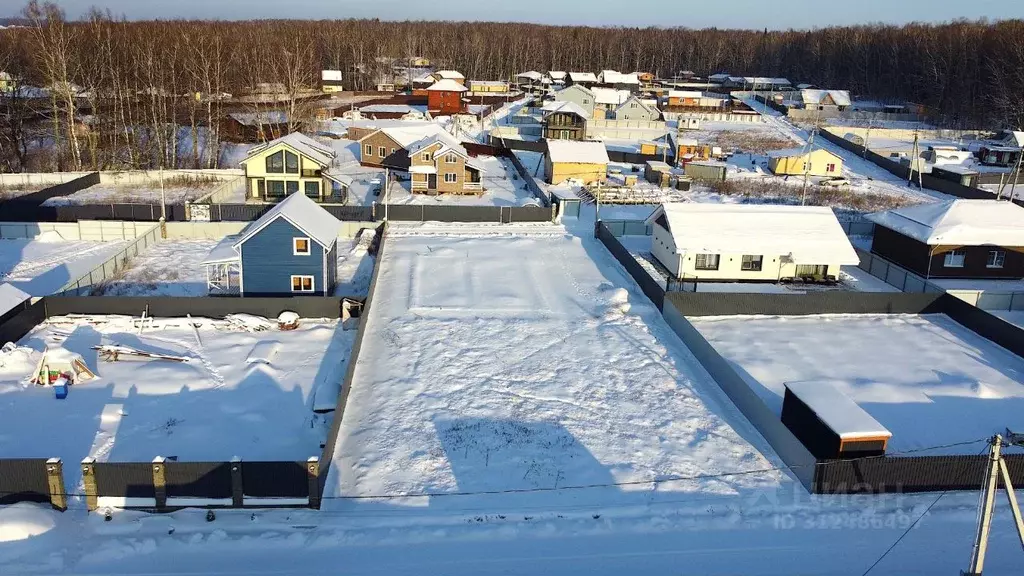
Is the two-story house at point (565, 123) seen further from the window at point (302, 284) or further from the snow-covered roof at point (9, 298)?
the snow-covered roof at point (9, 298)

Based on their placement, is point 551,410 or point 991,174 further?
point 991,174

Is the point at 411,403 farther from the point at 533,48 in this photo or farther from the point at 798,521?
the point at 533,48

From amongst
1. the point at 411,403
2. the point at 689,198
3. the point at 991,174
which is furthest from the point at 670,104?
the point at 411,403

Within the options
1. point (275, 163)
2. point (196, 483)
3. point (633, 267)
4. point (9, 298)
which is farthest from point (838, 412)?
point (275, 163)

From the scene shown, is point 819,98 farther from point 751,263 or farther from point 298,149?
point 298,149

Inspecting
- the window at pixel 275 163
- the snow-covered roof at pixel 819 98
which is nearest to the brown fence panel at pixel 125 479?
the window at pixel 275 163

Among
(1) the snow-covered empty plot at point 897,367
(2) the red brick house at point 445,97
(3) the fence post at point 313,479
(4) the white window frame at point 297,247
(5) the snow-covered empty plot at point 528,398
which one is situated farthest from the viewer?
(2) the red brick house at point 445,97

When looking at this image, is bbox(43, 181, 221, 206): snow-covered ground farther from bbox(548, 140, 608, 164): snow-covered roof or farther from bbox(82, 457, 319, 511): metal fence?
bbox(82, 457, 319, 511): metal fence
